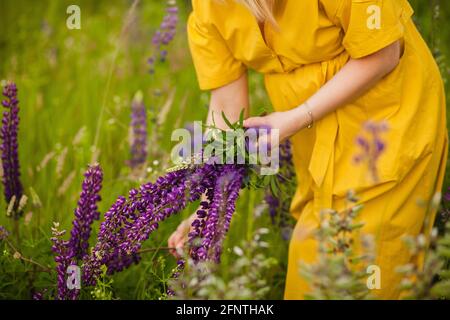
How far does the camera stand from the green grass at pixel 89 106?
219 cm

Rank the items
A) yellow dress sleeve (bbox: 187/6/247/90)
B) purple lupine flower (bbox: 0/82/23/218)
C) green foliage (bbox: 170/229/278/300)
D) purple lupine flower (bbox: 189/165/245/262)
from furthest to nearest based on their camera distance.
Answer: purple lupine flower (bbox: 0/82/23/218) → yellow dress sleeve (bbox: 187/6/247/90) → purple lupine flower (bbox: 189/165/245/262) → green foliage (bbox: 170/229/278/300)

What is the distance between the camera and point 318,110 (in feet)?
5.80

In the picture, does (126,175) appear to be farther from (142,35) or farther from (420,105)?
(142,35)

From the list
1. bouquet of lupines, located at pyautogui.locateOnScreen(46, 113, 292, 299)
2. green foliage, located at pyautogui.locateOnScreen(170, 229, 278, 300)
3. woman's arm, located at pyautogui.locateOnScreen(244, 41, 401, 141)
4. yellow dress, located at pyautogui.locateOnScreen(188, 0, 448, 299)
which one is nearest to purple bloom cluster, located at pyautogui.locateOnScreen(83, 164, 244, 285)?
bouquet of lupines, located at pyautogui.locateOnScreen(46, 113, 292, 299)

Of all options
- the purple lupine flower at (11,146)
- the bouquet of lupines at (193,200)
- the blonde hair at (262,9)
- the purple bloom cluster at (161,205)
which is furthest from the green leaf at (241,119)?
the purple lupine flower at (11,146)

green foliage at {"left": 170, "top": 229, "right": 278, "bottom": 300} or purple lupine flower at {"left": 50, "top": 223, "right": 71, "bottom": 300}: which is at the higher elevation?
green foliage at {"left": 170, "top": 229, "right": 278, "bottom": 300}

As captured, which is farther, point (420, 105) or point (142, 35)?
point (142, 35)

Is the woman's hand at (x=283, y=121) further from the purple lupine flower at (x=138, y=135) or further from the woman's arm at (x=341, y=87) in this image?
the purple lupine flower at (x=138, y=135)

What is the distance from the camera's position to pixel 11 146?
2.16m

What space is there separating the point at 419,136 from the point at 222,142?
0.61 m

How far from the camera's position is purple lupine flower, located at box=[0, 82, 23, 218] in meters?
2.13

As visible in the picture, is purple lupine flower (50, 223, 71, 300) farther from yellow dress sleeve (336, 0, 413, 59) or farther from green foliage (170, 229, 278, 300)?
yellow dress sleeve (336, 0, 413, 59)

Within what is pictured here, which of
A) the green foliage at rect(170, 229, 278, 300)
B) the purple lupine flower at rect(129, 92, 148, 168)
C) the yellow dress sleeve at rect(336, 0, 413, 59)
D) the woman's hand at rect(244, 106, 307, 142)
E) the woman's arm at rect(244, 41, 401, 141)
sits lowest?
the green foliage at rect(170, 229, 278, 300)

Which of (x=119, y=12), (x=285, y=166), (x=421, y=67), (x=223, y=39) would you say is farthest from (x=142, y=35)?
(x=421, y=67)
